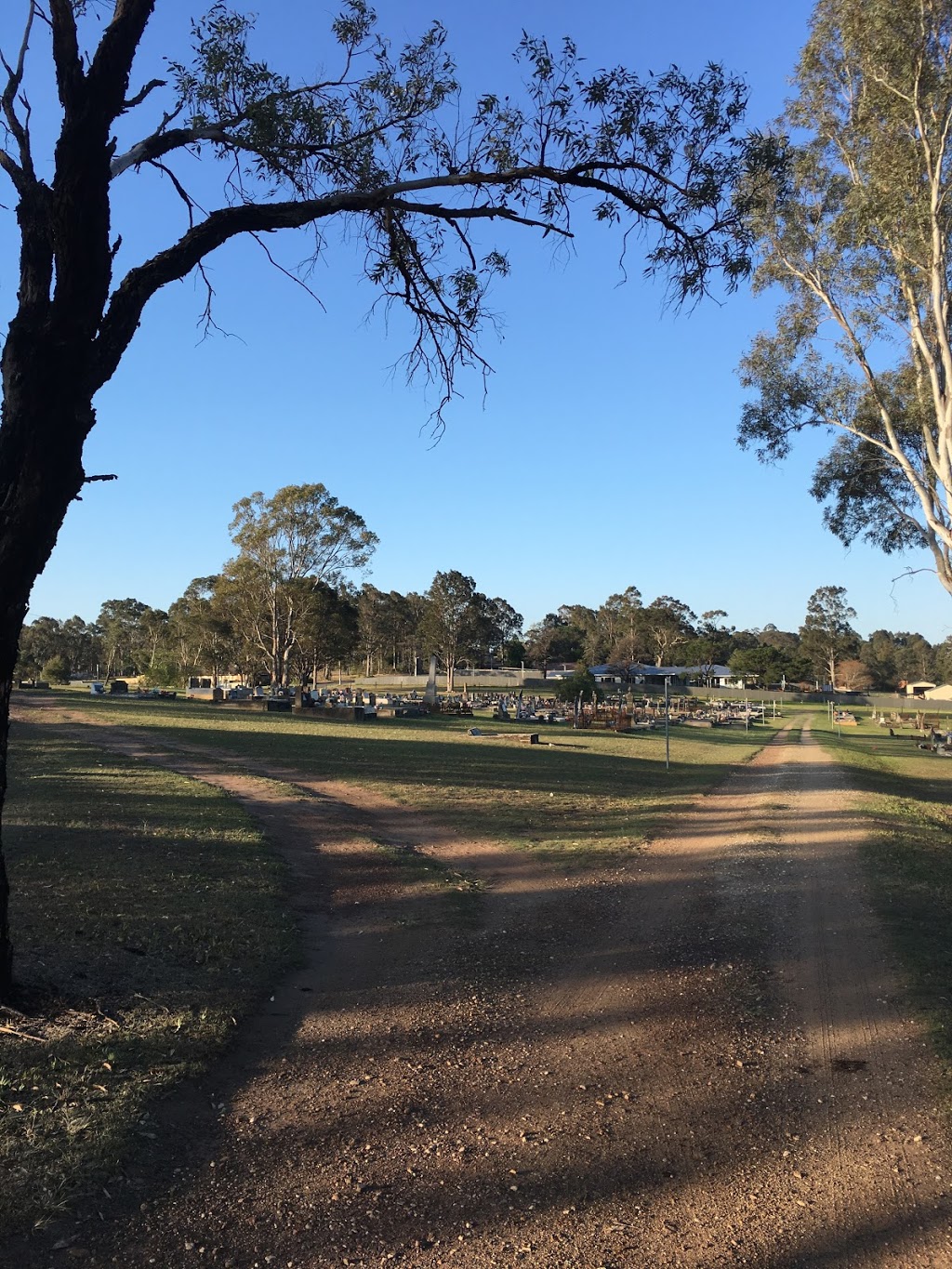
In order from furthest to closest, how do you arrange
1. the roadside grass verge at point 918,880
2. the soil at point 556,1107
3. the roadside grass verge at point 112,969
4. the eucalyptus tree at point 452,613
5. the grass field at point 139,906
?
1. the eucalyptus tree at point 452,613
2. the roadside grass verge at point 918,880
3. the grass field at point 139,906
4. the roadside grass verge at point 112,969
5. the soil at point 556,1107

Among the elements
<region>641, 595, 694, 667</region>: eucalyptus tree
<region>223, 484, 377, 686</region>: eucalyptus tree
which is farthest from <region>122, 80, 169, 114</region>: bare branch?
<region>641, 595, 694, 667</region>: eucalyptus tree

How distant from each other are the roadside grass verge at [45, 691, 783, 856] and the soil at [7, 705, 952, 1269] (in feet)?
11.8

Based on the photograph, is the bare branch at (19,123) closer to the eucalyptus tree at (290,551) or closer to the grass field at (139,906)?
the grass field at (139,906)

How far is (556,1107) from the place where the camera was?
358cm

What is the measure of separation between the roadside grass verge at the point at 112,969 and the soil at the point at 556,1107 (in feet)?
0.62

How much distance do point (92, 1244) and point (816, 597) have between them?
10768cm

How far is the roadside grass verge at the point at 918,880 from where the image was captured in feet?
16.7

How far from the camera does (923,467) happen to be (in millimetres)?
17281

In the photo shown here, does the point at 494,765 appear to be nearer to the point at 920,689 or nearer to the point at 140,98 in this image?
the point at 140,98

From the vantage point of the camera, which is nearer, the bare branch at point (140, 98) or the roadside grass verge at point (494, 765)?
the bare branch at point (140, 98)

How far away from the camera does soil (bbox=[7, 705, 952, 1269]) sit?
273 centimetres

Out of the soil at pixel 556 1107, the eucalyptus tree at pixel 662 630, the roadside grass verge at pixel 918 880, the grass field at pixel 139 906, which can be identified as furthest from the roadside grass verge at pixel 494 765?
the eucalyptus tree at pixel 662 630

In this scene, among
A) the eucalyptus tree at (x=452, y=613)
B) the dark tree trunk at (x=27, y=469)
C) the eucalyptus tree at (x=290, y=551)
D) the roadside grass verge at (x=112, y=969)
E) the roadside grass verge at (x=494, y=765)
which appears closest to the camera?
the roadside grass verge at (x=112, y=969)

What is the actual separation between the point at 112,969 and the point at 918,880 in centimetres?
726
